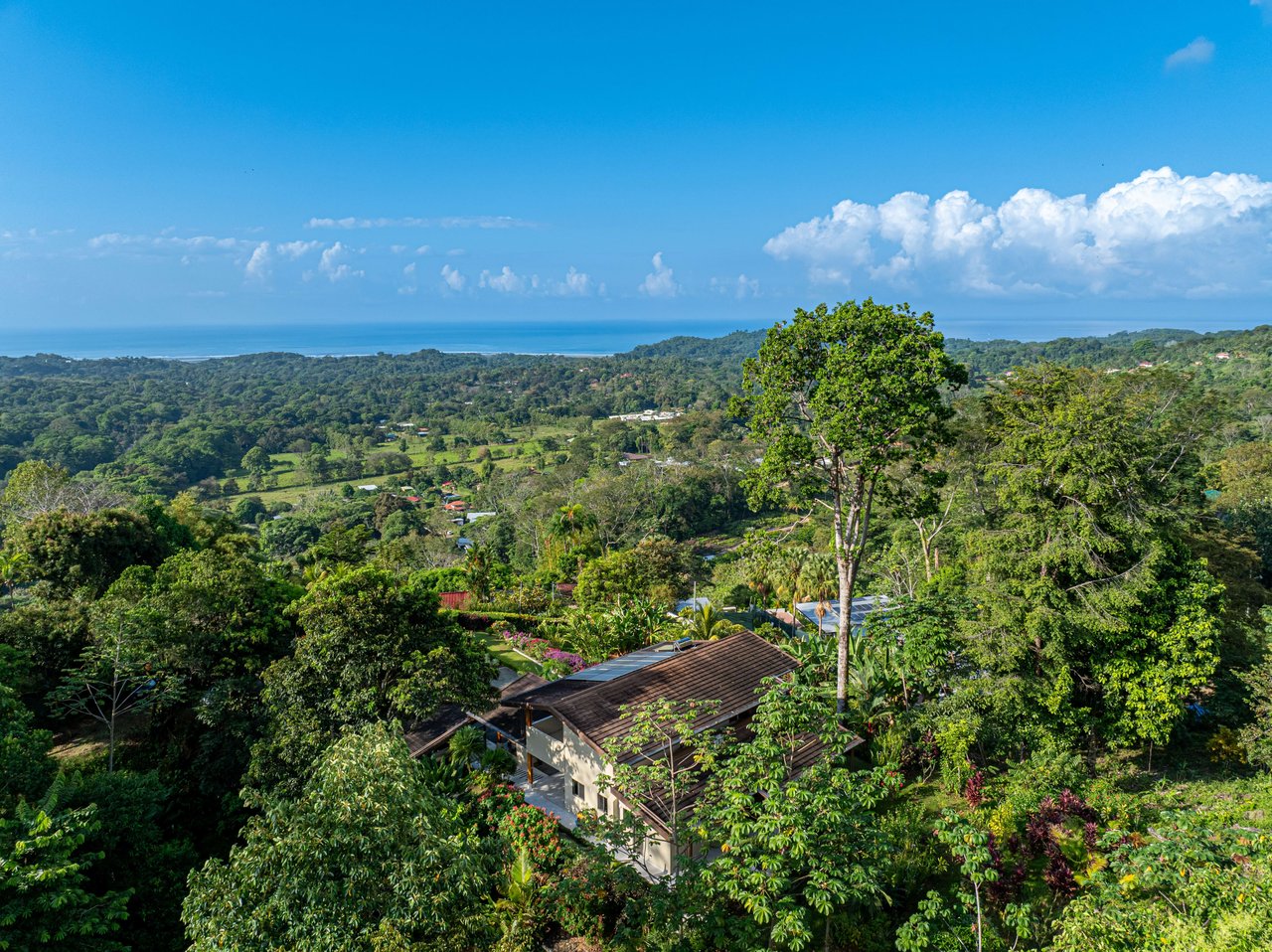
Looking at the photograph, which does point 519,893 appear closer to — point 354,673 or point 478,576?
point 354,673

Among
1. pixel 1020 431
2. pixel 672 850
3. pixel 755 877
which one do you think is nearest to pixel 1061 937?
pixel 755 877

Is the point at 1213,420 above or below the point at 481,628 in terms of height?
above

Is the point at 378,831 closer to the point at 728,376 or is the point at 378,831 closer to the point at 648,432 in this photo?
the point at 648,432

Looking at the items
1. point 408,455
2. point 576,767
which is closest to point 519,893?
point 576,767

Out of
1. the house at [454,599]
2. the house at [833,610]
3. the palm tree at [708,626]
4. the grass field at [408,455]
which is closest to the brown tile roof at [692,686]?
the palm tree at [708,626]

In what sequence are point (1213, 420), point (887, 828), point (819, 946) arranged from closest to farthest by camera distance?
point (819, 946) → point (887, 828) → point (1213, 420)

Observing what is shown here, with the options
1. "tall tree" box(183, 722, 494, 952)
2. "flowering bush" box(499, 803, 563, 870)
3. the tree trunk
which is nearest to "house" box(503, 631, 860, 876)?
the tree trunk

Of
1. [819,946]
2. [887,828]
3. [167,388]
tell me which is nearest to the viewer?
[819,946]
